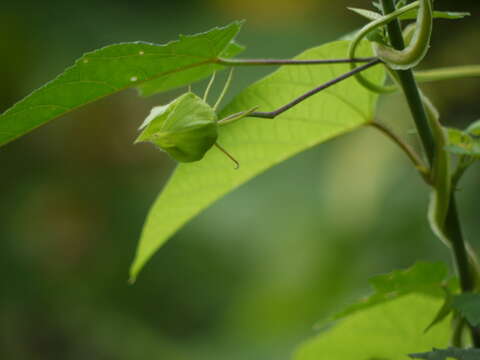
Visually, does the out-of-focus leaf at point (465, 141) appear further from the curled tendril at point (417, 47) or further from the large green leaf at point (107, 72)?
the large green leaf at point (107, 72)

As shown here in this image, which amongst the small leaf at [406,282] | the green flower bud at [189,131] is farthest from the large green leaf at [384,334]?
the green flower bud at [189,131]

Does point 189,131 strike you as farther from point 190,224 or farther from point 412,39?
point 190,224

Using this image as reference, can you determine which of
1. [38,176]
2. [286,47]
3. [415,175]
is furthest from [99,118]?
[415,175]

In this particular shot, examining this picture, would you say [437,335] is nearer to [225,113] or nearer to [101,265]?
[225,113]

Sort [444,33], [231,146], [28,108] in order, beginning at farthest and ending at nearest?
[444,33] → [231,146] → [28,108]

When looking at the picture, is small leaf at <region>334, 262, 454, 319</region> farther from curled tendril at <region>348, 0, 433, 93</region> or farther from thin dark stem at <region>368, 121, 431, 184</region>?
curled tendril at <region>348, 0, 433, 93</region>

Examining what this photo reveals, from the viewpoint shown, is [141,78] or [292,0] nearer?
[141,78]
